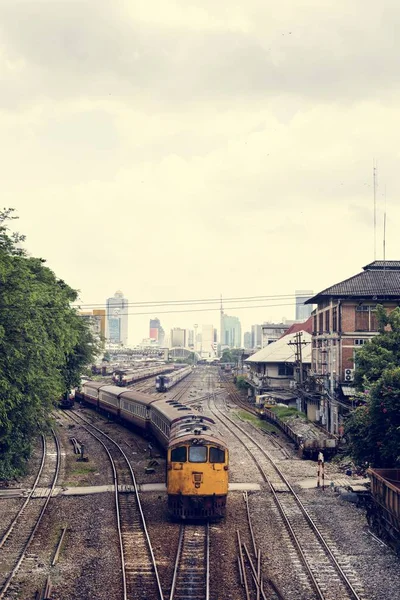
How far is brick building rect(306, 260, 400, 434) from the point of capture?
159 ft

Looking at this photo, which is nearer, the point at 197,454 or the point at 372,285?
the point at 197,454

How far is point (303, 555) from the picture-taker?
1861cm

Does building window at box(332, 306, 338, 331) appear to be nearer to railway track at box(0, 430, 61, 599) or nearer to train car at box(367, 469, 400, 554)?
railway track at box(0, 430, 61, 599)

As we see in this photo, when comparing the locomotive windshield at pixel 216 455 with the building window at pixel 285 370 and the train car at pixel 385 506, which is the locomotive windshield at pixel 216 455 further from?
the building window at pixel 285 370

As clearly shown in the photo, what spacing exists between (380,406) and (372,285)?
2697cm

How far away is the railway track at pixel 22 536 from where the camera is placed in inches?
644

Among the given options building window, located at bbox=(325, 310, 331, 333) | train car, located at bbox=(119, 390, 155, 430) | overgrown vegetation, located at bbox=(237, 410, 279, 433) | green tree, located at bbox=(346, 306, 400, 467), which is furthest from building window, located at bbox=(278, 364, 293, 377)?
green tree, located at bbox=(346, 306, 400, 467)

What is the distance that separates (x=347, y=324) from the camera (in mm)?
49250

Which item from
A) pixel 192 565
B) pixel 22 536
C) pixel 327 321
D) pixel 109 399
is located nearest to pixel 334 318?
pixel 327 321

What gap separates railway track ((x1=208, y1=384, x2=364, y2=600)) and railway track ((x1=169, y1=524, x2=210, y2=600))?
2.86m

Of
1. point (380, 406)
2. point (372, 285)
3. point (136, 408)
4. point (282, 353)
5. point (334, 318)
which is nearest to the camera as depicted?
point (380, 406)

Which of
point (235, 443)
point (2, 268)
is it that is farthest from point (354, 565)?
point (235, 443)

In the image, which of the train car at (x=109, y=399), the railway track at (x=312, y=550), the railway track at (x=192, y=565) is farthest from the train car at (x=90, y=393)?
the railway track at (x=192, y=565)

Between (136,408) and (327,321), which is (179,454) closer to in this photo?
(136,408)
